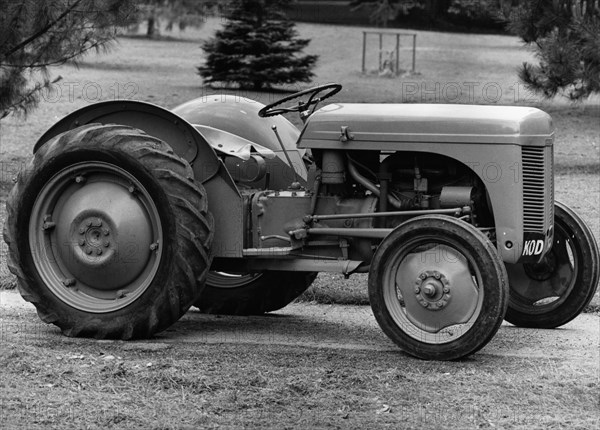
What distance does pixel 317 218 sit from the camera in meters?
7.64

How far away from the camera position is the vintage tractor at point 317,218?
7027 mm

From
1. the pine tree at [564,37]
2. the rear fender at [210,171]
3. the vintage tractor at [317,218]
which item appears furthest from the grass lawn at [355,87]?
the rear fender at [210,171]

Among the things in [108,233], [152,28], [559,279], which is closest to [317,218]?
[108,233]

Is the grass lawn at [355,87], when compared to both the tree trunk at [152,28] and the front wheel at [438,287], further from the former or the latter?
the front wheel at [438,287]

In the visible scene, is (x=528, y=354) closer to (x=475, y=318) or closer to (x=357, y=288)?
(x=475, y=318)

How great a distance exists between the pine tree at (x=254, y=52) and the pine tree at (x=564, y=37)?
5.88 m

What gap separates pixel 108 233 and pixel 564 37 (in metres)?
11.4

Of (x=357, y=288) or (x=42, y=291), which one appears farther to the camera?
(x=357, y=288)

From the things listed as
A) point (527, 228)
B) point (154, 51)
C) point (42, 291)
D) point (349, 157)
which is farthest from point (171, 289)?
point (154, 51)

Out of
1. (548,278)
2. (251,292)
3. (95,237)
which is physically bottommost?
(251,292)

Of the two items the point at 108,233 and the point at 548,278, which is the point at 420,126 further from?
the point at 108,233

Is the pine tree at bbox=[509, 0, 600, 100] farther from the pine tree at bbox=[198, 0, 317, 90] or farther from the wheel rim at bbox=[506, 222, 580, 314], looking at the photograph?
the wheel rim at bbox=[506, 222, 580, 314]

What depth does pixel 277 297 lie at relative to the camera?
862 centimetres

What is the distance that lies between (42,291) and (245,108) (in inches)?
82.5
